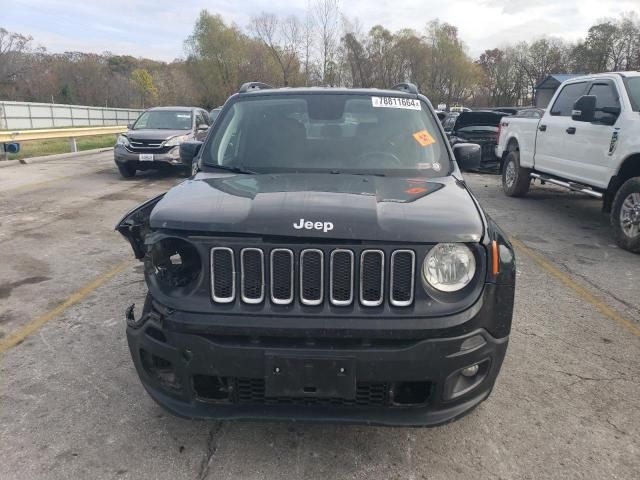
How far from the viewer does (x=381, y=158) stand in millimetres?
3502

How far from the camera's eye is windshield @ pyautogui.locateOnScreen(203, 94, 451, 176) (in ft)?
11.3

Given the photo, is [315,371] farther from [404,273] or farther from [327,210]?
[327,210]

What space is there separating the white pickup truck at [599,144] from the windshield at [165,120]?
27.5 feet

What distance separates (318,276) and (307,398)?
1.72 feet

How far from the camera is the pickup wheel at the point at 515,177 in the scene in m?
9.91

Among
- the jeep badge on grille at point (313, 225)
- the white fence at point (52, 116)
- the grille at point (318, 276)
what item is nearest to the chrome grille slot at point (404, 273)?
the grille at point (318, 276)

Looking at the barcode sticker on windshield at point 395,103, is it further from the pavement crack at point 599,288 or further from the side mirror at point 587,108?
the side mirror at point 587,108

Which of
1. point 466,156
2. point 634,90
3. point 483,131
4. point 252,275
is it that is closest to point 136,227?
point 252,275

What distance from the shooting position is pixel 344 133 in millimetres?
3646

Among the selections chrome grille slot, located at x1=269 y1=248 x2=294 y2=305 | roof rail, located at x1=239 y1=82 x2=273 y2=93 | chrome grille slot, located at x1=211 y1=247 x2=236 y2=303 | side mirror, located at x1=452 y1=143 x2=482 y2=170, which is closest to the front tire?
roof rail, located at x1=239 y1=82 x2=273 y2=93

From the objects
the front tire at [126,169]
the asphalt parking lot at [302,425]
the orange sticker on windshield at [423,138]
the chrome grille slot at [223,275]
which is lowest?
the asphalt parking lot at [302,425]

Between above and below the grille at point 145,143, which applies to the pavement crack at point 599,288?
below

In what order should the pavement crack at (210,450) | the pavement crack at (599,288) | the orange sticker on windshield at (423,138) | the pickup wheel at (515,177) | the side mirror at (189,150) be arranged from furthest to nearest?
the pickup wheel at (515,177)
the pavement crack at (599,288)
the side mirror at (189,150)
the orange sticker on windshield at (423,138)
the pavement crack at (210,450)

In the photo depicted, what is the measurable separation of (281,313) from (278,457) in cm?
84
